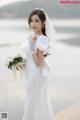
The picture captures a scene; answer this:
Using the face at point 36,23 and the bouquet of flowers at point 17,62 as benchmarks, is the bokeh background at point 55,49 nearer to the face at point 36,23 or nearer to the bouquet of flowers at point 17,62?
the bouquet of flowers at point 17,62

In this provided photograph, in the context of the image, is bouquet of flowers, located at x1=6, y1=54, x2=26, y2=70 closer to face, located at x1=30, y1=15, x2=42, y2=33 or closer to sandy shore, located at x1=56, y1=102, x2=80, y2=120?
face, located at x1=30, y1=15, x2=42, y2=33

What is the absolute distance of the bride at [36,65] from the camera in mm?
3275

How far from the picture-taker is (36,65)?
130 inches

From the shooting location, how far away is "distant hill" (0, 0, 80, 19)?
4316mm

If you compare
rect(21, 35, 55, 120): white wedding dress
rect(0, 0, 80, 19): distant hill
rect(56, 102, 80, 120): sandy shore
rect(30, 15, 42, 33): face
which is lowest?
rect(56, 102, 80, 120): sandy shore

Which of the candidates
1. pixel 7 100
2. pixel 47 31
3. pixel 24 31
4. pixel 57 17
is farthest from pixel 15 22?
pixel 47 31

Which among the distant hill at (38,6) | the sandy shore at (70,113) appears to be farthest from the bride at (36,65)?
the distant hill at (38,6)

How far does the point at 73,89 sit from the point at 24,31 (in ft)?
2.22

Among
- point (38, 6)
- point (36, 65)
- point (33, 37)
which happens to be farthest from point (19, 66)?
point (38, 6)

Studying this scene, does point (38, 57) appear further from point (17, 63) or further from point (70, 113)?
point (70, 113)

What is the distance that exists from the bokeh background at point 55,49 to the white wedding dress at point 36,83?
704mm

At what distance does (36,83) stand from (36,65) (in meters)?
0.14

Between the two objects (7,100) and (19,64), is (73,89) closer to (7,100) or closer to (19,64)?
(7,100)

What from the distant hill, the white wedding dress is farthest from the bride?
the distant hill
